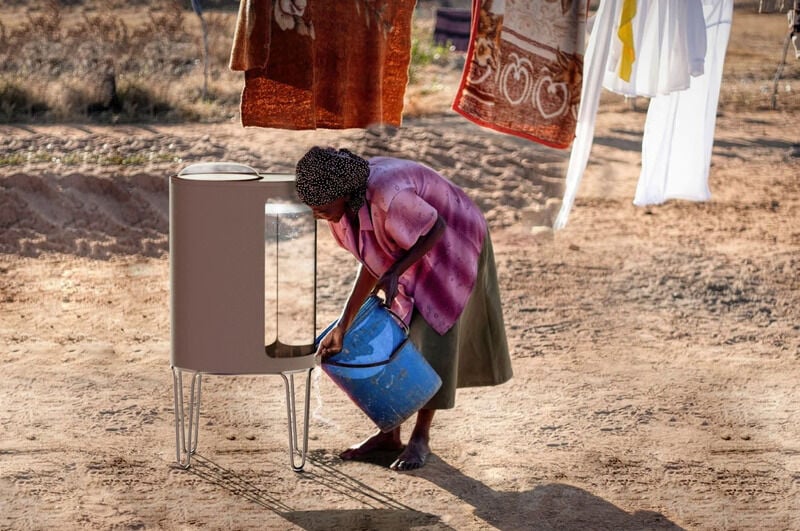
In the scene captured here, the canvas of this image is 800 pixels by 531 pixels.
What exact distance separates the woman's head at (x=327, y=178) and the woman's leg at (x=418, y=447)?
3.16ft

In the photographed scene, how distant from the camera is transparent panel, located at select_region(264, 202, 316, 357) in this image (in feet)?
12.8

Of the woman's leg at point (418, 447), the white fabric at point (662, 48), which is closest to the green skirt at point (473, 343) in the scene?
the woman's leg at point (418, 447)

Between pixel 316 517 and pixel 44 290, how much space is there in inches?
132

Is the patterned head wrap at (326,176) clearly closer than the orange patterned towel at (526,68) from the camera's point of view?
Yes

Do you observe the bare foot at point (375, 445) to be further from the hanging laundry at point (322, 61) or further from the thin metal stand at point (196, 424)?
the hanging laundry at point (322, 61)

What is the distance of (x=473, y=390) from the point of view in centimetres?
512

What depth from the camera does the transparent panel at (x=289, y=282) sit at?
3914 millimetres

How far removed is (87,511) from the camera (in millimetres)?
3736

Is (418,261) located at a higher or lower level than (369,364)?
higher

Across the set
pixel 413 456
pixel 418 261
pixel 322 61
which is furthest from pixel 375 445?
pixel 322 61

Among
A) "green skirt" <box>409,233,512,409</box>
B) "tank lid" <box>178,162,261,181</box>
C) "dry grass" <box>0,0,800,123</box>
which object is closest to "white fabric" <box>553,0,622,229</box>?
"green skirt" <box>409,233,512,409</box>

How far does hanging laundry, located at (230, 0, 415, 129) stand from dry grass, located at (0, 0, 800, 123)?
5690mm

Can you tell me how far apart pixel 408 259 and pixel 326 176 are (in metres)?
Result: 0.39

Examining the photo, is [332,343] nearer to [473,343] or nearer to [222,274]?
[222,274]
